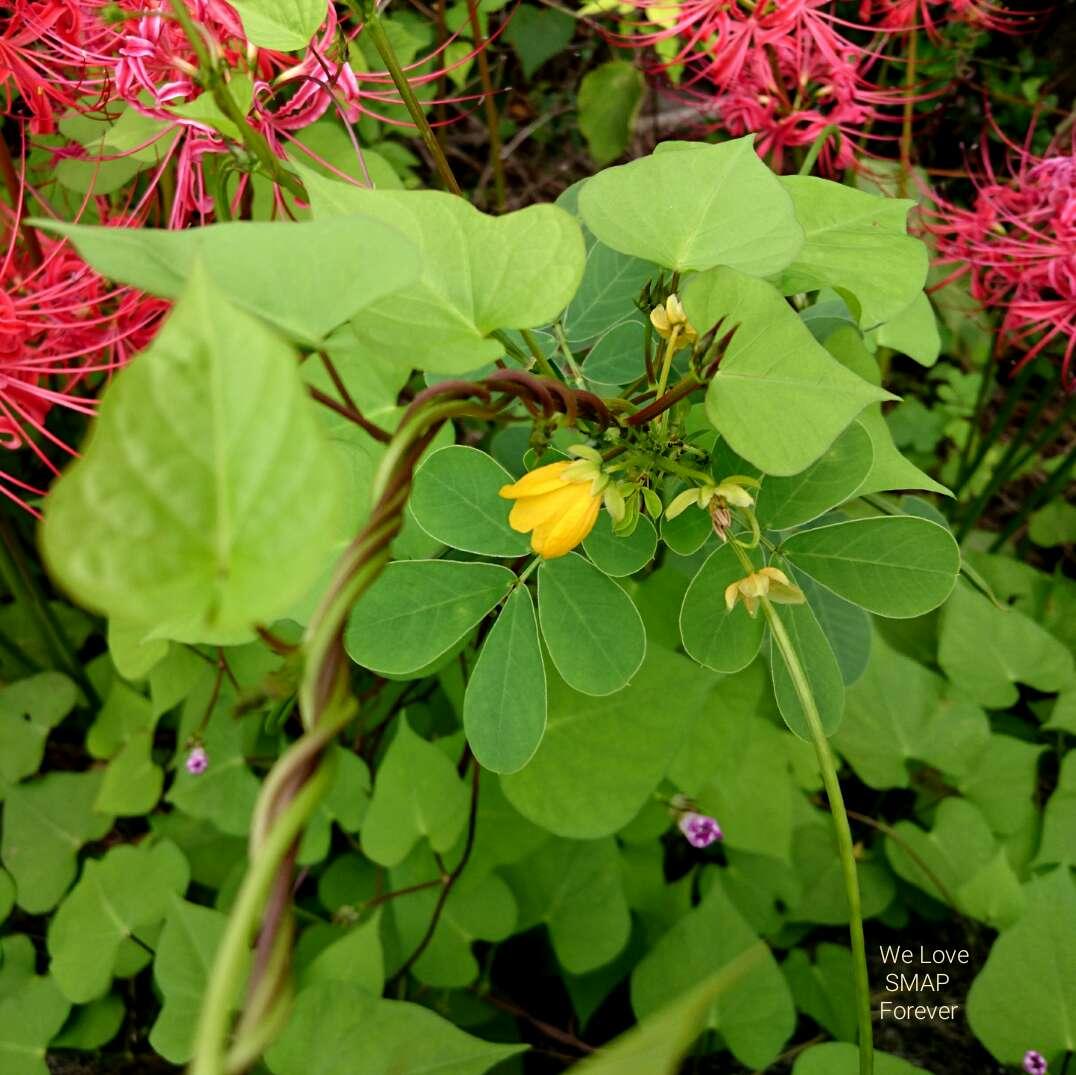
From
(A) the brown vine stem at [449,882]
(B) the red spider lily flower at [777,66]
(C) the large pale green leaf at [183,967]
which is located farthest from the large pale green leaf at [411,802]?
(B) the red spider lily flower at [777,66]

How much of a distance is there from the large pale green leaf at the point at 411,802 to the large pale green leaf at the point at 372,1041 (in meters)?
0.17

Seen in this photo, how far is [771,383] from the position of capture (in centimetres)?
31

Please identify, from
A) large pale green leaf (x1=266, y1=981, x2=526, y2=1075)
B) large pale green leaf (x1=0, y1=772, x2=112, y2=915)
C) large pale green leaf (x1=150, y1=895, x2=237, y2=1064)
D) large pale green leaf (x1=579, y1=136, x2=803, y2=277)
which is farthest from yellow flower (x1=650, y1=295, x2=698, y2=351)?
large pale green leaf (x1=0, y1=772, x2=112, y2=915)

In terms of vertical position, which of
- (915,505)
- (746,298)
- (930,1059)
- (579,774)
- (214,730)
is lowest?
(930,1059)

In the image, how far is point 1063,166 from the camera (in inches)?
34.4

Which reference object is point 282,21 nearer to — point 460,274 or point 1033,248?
point 460,274

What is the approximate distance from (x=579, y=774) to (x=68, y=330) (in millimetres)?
516

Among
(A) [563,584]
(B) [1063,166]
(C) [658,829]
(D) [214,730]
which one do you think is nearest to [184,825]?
(D) [214,730]

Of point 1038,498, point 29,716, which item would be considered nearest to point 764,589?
point 29,716

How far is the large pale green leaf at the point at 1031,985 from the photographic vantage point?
567mm

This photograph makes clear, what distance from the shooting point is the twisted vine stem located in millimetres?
153

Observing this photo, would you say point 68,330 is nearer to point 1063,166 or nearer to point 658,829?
point 658,829

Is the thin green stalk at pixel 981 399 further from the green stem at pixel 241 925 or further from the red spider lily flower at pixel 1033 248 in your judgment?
the green stem at pixel 241 925

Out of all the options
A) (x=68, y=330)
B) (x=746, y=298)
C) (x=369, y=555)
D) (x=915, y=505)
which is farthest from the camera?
(x=68, y=330)
